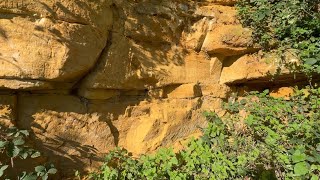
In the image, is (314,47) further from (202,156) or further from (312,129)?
(202,156)

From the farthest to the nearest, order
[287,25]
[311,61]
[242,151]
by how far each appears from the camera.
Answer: [287,25] < [311,61] < [242,151]

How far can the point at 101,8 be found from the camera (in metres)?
Answer: 3.36

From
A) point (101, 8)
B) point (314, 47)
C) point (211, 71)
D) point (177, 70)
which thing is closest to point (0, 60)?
point (101, 8)

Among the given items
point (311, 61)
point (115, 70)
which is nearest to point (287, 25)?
point (311, 61)

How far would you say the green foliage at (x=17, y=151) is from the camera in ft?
8.29

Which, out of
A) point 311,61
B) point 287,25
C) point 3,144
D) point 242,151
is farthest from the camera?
point 287,25

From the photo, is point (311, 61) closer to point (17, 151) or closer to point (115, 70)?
point (115, 70)

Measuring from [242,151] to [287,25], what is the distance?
2.00 m

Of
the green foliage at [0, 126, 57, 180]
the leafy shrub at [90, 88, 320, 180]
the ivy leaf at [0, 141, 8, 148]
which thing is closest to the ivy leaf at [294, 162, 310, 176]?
the leafy shrub at [90, 88, 320, 180]

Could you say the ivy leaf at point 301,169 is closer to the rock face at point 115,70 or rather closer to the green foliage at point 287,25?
the rock face at point 115,70

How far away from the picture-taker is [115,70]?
3.53 m

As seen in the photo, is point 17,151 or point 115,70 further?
point 115,70

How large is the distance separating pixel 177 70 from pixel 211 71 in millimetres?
615

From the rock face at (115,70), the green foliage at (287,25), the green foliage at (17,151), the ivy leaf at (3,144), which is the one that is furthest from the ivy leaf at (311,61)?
the ivy leaf at (3,144)
